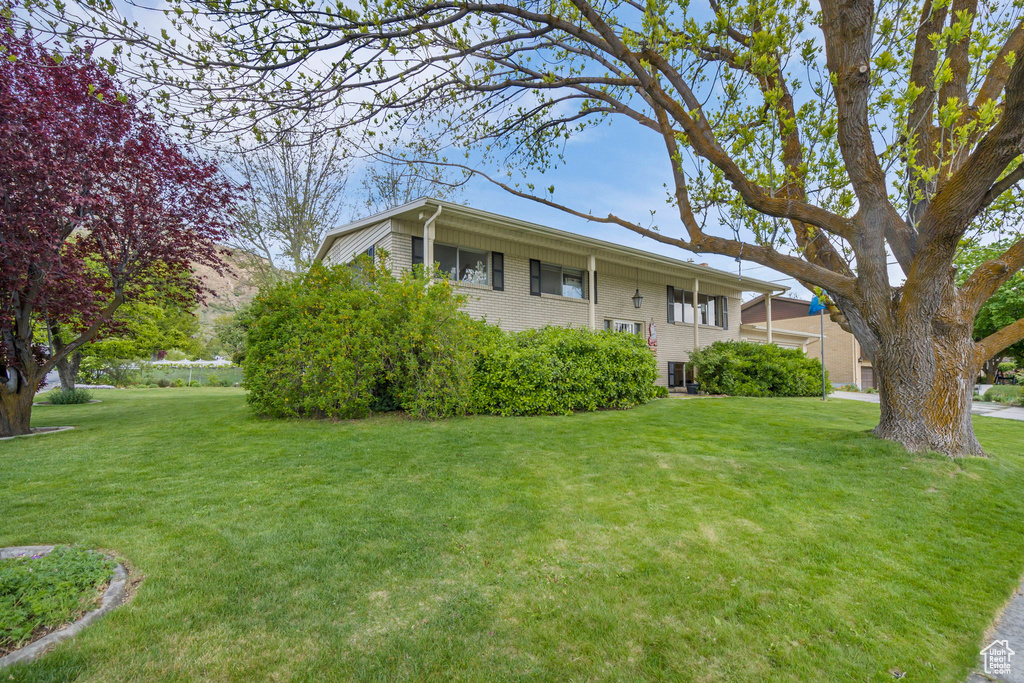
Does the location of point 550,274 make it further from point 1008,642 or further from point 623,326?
point 1008,642

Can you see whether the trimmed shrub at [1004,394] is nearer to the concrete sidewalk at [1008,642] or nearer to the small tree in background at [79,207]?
the concrete sidewalk at [1008,642]

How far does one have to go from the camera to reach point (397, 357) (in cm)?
803

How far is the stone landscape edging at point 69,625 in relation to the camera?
1.82 meters

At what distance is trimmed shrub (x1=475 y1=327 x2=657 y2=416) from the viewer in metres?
8.36

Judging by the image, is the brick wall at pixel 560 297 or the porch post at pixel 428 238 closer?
the porch post at pixel 428 238

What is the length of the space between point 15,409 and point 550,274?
460 inches

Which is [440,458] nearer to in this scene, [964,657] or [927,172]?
[964,657]

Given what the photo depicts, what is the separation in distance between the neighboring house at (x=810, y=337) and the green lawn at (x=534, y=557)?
17.2 metres

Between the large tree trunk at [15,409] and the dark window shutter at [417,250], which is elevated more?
the dark window shutter at [417,250]

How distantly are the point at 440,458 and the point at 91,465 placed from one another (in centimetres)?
372

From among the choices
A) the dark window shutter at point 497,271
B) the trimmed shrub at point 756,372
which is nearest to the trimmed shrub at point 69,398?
the dark window shutter at point 497,271

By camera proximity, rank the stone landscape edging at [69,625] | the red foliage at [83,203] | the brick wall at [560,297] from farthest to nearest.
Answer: the brick wall at [560,297]
the red foliage at [83,203]
the stone landscape edging at [69,625]

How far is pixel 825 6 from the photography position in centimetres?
495

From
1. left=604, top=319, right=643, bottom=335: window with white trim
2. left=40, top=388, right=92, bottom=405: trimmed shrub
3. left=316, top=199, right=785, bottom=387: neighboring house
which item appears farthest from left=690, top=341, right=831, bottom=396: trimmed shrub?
left=40, top=388, right=92, bottom=405: trimmed shrub
